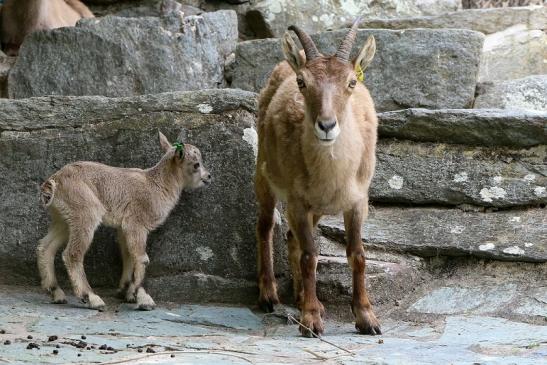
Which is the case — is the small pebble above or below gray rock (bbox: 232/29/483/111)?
below

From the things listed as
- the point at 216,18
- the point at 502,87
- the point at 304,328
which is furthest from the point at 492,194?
the point at 216,18

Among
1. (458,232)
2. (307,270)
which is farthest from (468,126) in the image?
(307,270)

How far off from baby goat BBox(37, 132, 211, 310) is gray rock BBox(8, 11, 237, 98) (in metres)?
1.74

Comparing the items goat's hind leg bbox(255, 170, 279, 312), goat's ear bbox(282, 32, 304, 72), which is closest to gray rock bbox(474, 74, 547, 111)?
goat's hind leg bbox(255, 170, 279, 312)

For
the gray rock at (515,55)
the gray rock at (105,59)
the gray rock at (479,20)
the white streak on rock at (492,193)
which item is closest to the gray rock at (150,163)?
the gray rock at (105,59)

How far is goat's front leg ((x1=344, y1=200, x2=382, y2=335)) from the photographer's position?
7301 mm

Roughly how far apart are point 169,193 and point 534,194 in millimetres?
3130

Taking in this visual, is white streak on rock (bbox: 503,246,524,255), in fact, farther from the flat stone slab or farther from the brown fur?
the brown fur

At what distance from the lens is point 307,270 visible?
7434 mm

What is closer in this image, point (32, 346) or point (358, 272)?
point (32, 346)

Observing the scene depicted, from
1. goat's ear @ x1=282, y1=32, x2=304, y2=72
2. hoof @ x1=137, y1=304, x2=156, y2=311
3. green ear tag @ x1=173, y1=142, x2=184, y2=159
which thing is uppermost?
goat's ear @ x1=282, y1=32, x2=304, y2=72

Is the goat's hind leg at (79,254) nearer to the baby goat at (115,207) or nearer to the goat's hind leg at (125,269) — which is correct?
the baby goat at (115,207)

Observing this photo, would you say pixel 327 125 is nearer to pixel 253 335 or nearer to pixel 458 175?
pixel 253 335

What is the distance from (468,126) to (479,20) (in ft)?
7.99
